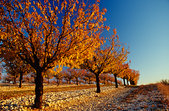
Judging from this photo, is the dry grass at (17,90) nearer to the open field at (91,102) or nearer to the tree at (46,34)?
the open field at (91,102)

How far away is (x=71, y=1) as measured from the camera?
7.38 meters

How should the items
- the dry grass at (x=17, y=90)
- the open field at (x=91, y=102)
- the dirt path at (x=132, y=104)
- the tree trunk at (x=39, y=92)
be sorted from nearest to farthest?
the dirt path at (x=132, y=104) < the open field at (x=91, y=102) < the tree trunk at (x=39, y=92) < the dry grass at (x=17, y=90)

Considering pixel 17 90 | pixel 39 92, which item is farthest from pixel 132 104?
pixel 17 90

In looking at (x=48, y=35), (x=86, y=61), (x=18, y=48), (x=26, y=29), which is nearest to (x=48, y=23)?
(x=48, y=35)

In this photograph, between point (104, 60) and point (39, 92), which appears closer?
point (39, 92)

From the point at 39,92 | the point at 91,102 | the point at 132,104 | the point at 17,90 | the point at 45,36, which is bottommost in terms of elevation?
the point at 17,90

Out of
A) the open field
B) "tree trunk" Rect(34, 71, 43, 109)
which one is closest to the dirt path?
the open field

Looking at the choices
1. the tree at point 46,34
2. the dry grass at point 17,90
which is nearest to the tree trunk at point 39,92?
the tree at point 46,34

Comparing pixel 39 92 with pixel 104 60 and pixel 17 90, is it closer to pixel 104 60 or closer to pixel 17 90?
pixel 104 60

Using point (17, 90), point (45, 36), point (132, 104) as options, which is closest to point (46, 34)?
point (45, 36)

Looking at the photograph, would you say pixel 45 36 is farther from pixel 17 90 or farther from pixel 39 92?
pixel 17 90

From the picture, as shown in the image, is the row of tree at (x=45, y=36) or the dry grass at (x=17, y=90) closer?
the row of tree at (x=45, y=36)

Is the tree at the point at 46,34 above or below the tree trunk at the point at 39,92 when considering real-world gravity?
above

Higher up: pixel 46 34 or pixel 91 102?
pixel 46 34
